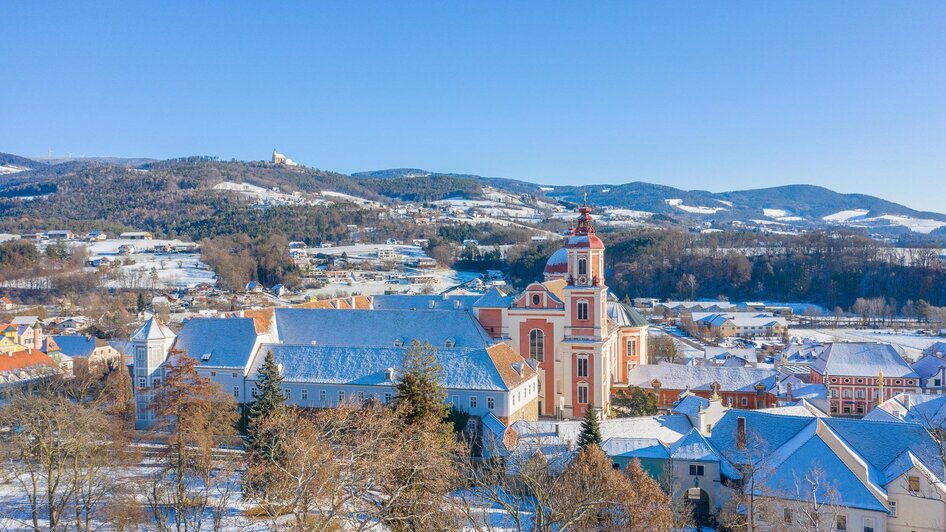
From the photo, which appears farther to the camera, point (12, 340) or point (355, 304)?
point (12, 340)

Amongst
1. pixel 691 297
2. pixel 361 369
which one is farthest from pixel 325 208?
pixel 361 369

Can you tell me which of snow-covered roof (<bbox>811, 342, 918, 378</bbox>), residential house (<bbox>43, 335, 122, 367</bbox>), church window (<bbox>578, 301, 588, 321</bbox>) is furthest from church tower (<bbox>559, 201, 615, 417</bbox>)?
residential house (<bbox>43, 335, 122, 367</bbox>)

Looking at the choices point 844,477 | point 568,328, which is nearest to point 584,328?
point 568,328

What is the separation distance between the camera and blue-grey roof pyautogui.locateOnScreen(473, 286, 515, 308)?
131 ft

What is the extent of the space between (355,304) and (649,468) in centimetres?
2481

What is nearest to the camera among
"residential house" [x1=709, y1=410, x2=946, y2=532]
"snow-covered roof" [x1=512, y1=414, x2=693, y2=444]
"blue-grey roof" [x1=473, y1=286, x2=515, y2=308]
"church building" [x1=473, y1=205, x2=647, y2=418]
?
"residential house" [x1=709, y1=410, x2=946, y2=532]

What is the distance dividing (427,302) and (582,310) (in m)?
11.4

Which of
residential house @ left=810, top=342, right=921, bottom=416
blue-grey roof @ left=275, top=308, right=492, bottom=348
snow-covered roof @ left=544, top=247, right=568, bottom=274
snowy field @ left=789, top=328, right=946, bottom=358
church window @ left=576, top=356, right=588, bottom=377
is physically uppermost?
snow-covered roof @ left=544, top=247, right=568, bottom=274

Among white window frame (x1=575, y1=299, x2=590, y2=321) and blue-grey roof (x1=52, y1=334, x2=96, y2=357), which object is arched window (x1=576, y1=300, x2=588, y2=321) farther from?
blue-grey roof (x1=52, y1=334, x2=96, y2=357)

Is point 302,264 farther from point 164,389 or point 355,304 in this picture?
point 164,389

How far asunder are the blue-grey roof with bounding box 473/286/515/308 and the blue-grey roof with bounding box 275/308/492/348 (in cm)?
108

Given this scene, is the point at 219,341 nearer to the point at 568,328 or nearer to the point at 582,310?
the point at 568,328

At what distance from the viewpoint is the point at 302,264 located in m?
119

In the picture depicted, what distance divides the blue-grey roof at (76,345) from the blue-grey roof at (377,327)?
21929 millimetres
